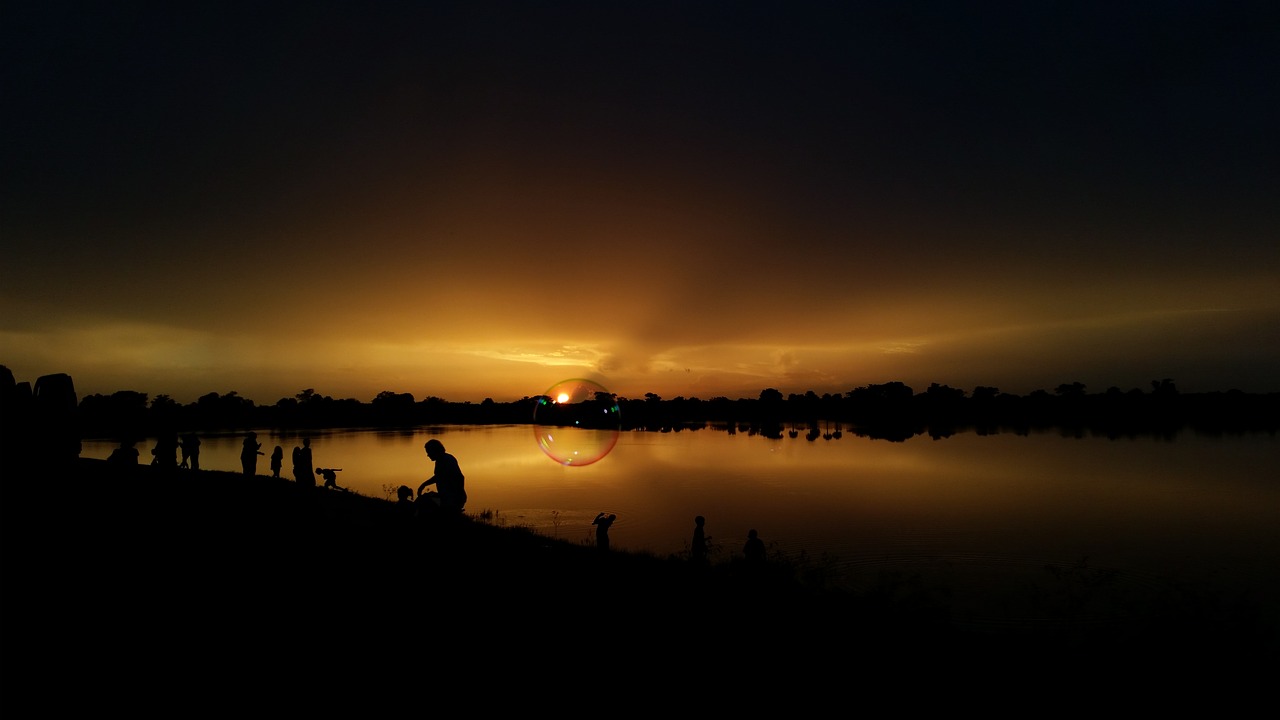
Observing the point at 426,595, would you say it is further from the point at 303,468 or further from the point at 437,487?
the point at 303,468

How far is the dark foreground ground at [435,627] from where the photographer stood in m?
7.70

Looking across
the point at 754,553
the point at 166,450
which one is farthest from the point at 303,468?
the point at 754,553

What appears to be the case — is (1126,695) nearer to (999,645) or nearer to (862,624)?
(999,645)

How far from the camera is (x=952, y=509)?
1355 inches

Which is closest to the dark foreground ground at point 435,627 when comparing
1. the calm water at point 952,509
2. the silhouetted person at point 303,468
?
the calm water at point 952,509

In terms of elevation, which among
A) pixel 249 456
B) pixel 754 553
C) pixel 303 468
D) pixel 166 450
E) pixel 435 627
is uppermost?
pixel 166 450

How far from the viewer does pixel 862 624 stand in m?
12.8

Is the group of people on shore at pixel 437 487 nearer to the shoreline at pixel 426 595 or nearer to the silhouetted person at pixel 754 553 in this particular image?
the silhouetted person at pixel 754 553

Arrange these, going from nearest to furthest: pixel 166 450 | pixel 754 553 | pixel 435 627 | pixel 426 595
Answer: pixel 435 627
pixel 426 595
pixel 754 553
pixel 166 450

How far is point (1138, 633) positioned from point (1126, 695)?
23.2ft

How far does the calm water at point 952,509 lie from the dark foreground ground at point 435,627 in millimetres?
6433

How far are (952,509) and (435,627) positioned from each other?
3249 cm

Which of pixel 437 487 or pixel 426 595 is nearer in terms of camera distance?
pixel 426 595

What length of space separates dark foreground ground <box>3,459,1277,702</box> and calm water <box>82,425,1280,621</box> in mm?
6433
